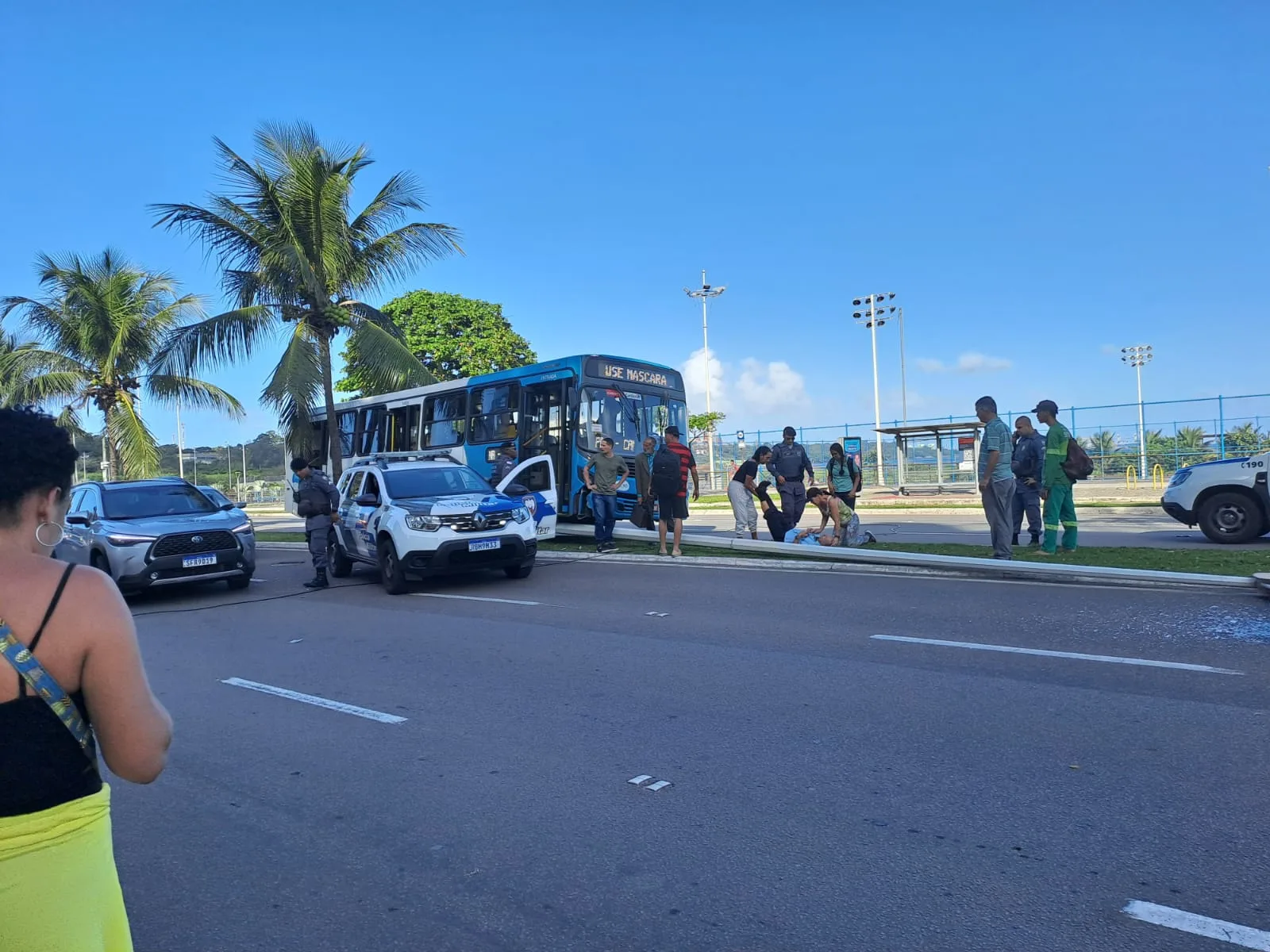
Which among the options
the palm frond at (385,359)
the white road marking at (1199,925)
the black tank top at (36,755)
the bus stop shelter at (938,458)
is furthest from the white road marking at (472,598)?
the bus stop shelter at (938,458)

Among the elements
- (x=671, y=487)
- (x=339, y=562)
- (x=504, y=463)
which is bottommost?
(x=339, y=562)

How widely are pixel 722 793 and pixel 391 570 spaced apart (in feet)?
27.1

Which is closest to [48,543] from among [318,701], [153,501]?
[318,701]

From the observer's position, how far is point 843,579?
1123cm

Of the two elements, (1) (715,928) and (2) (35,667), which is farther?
(1) (715,928)

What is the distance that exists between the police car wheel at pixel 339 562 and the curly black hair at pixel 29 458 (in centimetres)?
1226

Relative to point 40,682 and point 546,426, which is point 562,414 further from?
point 40,682

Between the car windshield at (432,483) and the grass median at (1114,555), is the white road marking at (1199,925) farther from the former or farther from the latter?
the car windshield at (432,483)

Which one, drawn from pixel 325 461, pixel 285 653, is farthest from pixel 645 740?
pixel 325 461

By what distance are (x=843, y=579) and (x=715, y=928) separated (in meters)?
8.41

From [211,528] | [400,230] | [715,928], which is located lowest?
[715,928]

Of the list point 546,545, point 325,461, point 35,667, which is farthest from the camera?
point 325,461

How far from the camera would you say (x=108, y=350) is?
79.3 feet

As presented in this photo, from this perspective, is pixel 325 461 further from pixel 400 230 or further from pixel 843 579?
pixel 843 579
